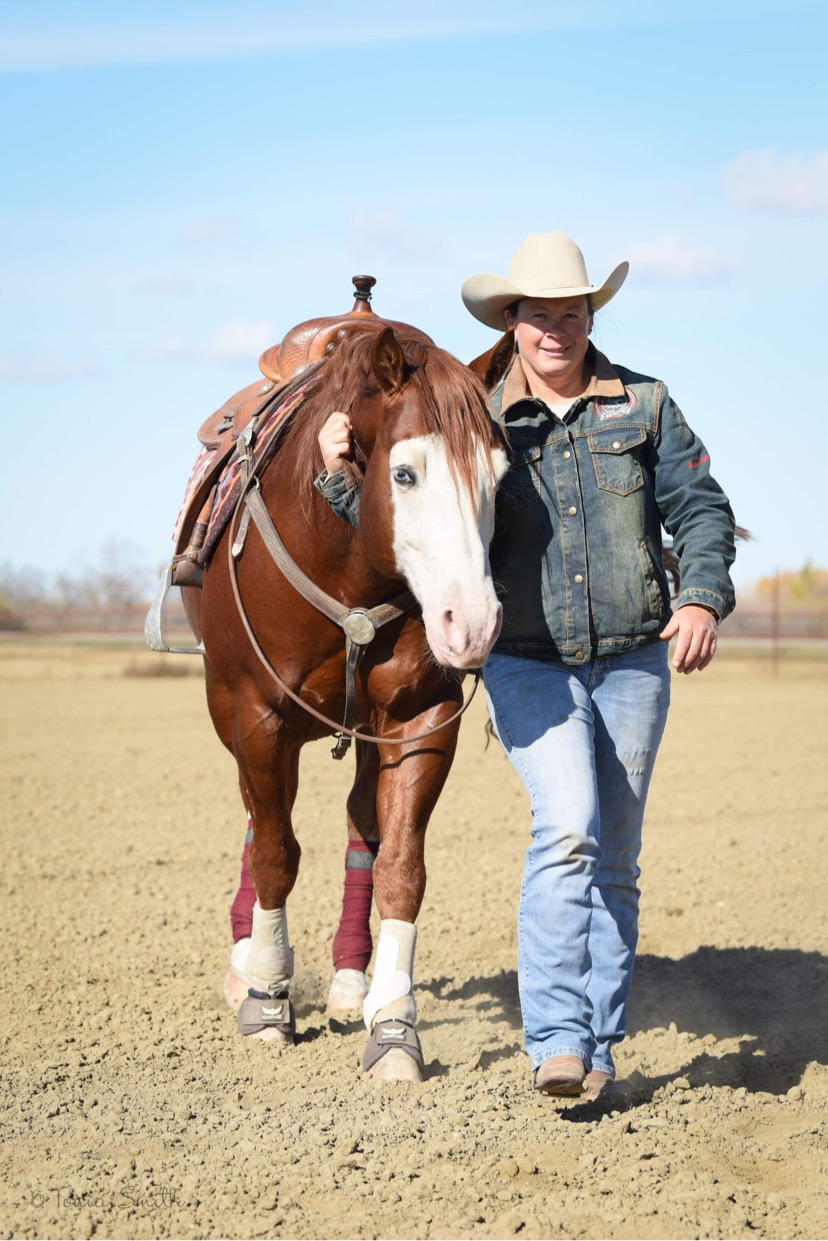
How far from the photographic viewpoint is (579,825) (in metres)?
3.23

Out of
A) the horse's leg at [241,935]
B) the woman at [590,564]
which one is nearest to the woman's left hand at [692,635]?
the woman at [590,564]

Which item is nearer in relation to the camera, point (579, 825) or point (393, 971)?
point (579, 825)

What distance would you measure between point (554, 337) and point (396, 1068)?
2.10m

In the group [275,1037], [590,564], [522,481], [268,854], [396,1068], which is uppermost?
[522,481]

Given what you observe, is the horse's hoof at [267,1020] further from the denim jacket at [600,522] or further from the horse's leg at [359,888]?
the denim jacket at [600,522]

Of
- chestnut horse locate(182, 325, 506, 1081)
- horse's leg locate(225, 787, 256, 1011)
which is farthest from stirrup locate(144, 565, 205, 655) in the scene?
horse's leg locate(225, 787, 256, 1011)

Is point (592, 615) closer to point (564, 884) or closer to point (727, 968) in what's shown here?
point (564, 884)

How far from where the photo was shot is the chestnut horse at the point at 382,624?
126 inches

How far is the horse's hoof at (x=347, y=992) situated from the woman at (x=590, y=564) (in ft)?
4.22

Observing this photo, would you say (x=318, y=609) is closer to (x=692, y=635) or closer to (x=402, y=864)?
(x=402, y=864)

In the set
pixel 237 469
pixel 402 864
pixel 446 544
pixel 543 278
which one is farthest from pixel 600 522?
pixel 237 469

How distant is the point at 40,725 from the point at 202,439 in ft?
34.2

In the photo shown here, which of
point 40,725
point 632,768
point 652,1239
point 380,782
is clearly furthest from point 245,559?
point 40,725

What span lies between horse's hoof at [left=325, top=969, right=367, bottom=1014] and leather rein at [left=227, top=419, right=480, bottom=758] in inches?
39.9
